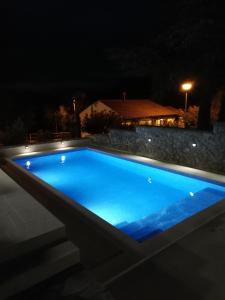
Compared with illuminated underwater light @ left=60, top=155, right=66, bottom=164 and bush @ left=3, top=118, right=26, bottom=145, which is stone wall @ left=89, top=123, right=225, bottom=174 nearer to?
illuminated underwater light @ left=60, top=155, right=66, bottom=164

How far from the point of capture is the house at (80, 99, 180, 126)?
23125 mm

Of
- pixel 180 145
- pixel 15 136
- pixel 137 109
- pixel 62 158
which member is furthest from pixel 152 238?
pixel 137 109

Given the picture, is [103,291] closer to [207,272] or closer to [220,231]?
[207,272]

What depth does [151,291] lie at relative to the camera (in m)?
3.14

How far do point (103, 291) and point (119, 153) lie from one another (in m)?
9.00

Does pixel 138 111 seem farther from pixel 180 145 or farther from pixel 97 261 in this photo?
pixel 97 261

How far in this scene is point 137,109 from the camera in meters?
25.3

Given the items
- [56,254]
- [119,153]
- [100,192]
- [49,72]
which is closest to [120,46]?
[119,153]

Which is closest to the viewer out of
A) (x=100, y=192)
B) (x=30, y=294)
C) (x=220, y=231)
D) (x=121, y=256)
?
(x=30, y=294)

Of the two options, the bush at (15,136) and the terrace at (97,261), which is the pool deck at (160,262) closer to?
the terrace at (97,261)

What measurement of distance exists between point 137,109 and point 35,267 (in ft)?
75.9

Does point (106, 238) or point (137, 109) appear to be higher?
point (137, 109)

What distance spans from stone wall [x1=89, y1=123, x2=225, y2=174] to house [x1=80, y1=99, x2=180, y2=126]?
10596 millimetres

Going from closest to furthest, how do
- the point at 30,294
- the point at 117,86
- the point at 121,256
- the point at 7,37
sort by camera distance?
the point at 30,294 < the point at 121,256 < the point at 7,37 < the point at 117,86
